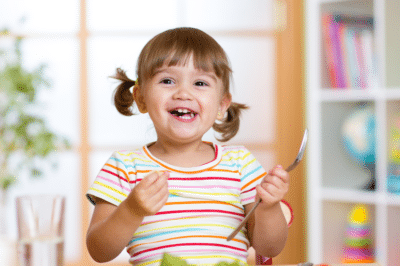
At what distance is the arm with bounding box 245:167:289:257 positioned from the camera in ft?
2.70

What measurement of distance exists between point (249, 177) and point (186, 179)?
0.14 metres

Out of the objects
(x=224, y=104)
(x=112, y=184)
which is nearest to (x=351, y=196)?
(x=224, y=104)

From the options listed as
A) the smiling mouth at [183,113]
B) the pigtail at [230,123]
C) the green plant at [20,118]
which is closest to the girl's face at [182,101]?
the smiling mouth at [183,113]

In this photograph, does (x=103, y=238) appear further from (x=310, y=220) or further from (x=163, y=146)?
(x=310, y=220)

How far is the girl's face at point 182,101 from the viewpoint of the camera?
3.05 ft

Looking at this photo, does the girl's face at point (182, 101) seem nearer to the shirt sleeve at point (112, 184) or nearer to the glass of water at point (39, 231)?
the shirt sleeve at point (112, 184)

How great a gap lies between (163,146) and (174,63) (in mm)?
186

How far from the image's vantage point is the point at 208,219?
926 mm

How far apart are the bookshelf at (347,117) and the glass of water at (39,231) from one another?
6.19ft

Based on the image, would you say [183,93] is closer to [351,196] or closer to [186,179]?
[186,179]

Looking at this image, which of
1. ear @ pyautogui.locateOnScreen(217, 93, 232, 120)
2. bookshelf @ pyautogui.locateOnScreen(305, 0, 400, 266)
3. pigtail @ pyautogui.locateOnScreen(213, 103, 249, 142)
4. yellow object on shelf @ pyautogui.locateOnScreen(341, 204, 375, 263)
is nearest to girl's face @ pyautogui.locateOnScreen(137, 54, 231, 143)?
ear @ pyautogui.locateOnScreen(217, 93, 232, 120)

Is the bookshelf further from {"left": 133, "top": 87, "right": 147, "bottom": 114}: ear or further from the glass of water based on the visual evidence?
the glass of water

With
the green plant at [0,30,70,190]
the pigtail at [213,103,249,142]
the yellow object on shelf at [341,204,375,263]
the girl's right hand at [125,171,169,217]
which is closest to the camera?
the girl's right hand at [125,171,169,217]

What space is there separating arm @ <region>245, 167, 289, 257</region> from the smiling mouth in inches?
8.0
